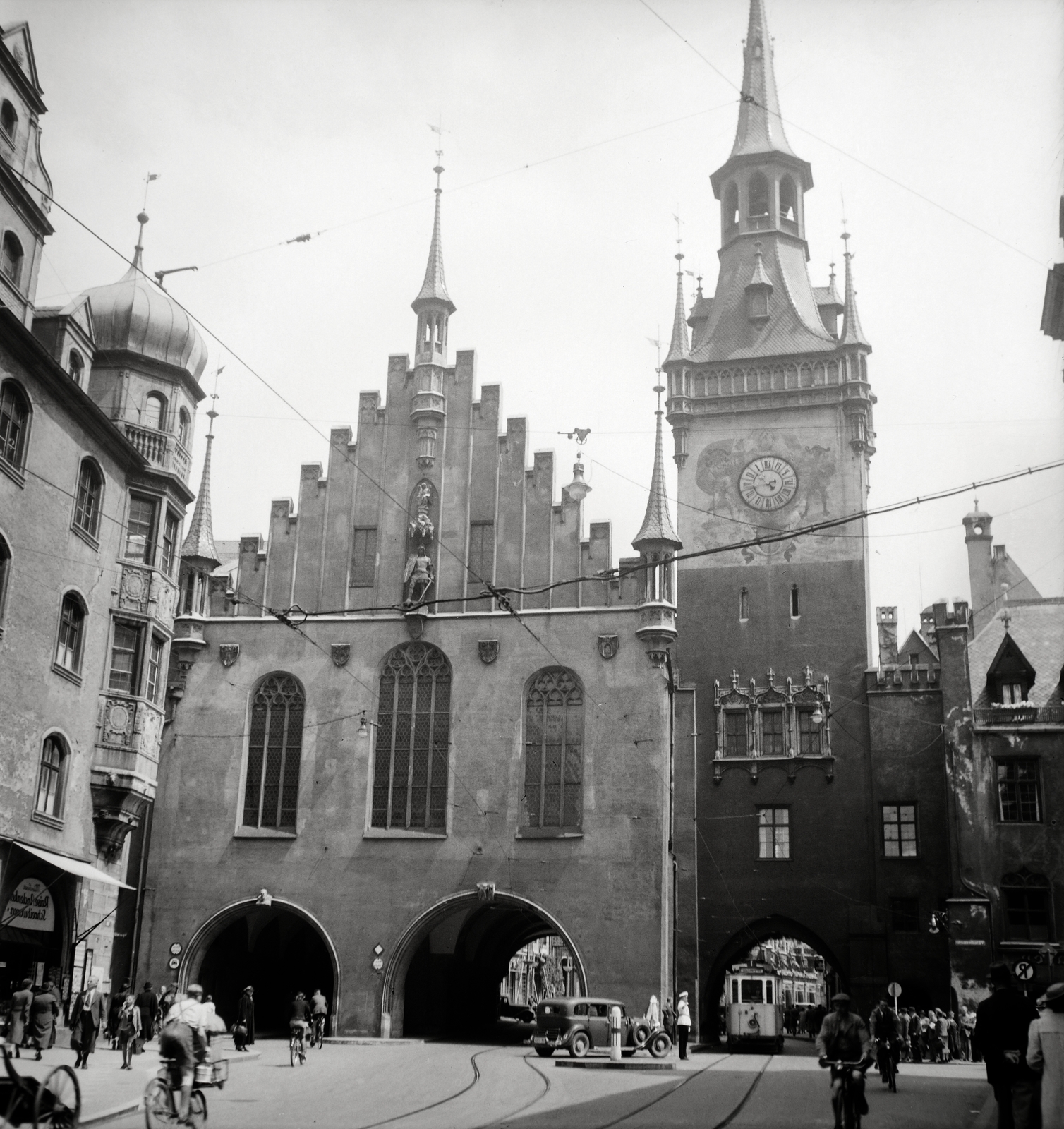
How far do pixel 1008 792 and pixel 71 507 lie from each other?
93.1 ft

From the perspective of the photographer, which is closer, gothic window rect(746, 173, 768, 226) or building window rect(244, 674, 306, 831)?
building window rect(244, 674, 306, 831)

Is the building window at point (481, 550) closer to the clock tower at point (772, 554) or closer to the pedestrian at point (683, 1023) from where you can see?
the clock tower at point (772, 554)

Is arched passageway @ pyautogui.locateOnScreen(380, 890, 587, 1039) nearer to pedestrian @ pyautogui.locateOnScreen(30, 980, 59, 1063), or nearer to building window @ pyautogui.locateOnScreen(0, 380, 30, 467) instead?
pedestrian @ pyautogui.locateOnScreen(30, 980, 59, 1063)

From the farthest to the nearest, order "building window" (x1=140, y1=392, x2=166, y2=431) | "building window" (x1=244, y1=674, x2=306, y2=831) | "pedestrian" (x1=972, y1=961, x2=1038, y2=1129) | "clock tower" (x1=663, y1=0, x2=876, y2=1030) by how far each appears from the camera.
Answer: "clock tower" (x1=663, y1=0, x2=876, y2=1030), "building window" (x1=244, y1=674, x2=306, y2=831), "building window" (x1=140, y1=392, x2=166, y2=431), "pedestrian" (x1=972, y1=961, x2=1038, y2=1129)

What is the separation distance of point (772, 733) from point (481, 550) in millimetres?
13400

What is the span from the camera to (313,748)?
37.0 m

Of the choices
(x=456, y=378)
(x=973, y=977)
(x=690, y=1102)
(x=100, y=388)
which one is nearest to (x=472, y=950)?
(x=973, y=977)

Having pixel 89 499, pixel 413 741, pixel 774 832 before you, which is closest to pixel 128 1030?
pixel 89 499

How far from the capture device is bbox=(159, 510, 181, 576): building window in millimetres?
30656

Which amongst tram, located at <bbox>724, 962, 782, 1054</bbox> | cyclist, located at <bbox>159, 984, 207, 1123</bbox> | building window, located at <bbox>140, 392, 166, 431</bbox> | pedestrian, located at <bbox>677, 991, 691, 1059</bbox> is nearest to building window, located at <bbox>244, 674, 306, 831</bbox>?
building window, located at <bbox>140, 392, 166, 431</bbox>

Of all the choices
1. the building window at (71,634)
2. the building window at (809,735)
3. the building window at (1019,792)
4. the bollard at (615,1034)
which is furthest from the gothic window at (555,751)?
the building window at (1019,792)

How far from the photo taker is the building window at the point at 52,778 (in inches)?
1030

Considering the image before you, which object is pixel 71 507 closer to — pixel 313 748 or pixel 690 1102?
pixel 313 748

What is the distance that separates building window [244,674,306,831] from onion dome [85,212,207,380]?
985 centimetres
